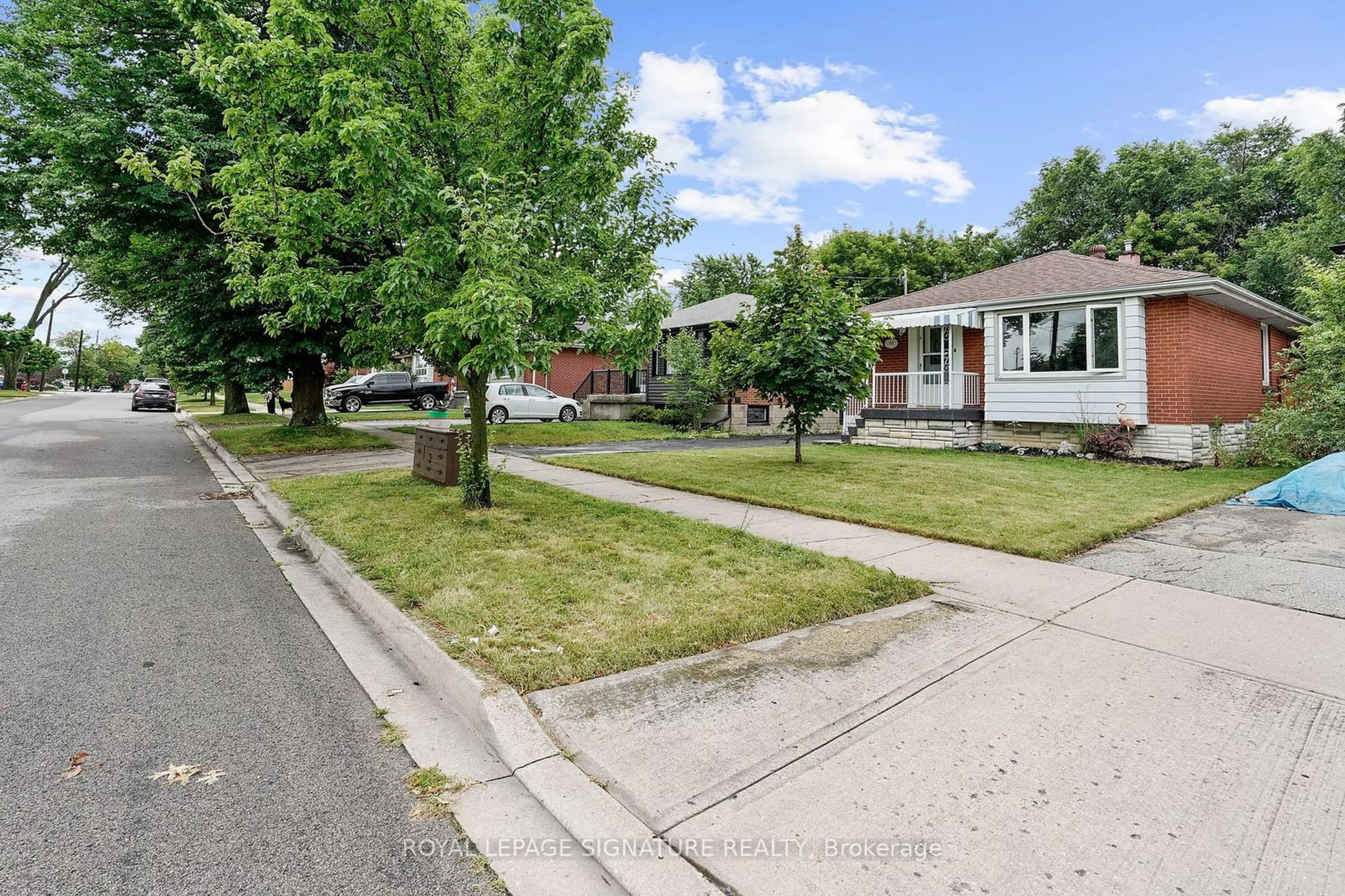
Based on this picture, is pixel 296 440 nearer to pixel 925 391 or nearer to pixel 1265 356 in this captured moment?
pixel 925 391

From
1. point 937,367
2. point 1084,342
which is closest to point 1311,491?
point 1084,342

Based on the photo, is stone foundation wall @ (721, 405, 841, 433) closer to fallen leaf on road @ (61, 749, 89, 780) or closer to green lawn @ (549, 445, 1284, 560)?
green lawn @ (549, 445, 1284, 560)

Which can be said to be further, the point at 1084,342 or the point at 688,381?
the point at 688,381

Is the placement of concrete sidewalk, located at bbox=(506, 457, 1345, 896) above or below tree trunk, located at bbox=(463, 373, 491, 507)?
below

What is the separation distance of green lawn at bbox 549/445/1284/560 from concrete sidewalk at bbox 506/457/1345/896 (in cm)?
232

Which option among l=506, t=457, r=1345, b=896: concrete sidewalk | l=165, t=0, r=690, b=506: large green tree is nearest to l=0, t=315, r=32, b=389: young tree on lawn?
l=165, t=0, r=690, b=506: large green tree

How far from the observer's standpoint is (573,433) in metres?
18.1

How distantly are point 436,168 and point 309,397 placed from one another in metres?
11.8

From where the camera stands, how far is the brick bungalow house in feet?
42.3

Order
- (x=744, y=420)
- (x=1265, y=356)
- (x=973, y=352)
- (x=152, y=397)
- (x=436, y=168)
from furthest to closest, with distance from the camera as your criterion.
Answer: (x=152, y=397)
(x=744, y=420)
(x=1265, y=356)
(x=973, y=352)
(x=436, y=168)

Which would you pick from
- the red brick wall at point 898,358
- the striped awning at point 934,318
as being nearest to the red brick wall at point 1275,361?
the striped awning at point 934,318

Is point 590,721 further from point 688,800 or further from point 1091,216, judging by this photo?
point 1091,216

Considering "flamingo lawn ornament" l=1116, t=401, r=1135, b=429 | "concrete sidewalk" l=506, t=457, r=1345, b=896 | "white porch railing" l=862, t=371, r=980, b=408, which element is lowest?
"concrete sidewalk" l=506, t=457, r=1345, b=896

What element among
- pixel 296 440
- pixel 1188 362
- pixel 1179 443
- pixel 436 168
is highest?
pixel 436 168
